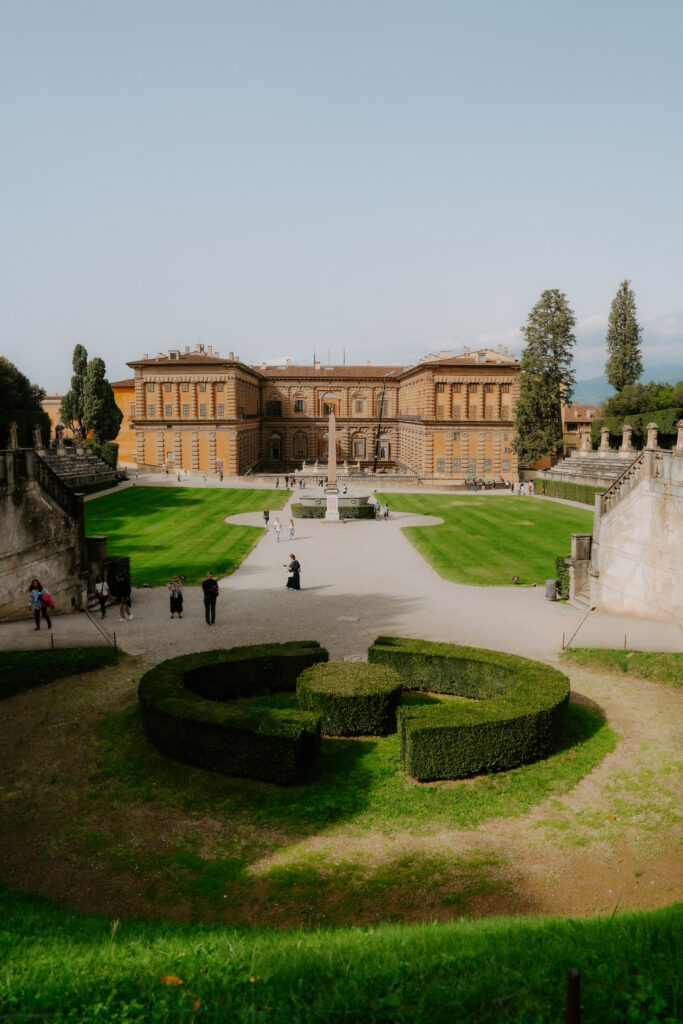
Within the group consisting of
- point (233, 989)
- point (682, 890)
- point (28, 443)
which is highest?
point (28, 443)

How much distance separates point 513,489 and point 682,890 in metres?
57.6

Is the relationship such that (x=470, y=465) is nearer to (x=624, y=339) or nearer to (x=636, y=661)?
(x=624, y=339)

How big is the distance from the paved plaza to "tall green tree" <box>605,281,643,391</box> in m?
46.8

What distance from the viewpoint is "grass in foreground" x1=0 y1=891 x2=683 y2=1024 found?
5.23 m

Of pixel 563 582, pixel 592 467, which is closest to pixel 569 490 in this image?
pixel 592 467

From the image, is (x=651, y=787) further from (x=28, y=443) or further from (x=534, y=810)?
(x=28, y=443)

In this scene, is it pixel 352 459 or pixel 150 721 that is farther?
pixel 352 459

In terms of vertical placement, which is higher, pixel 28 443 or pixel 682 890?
pixel 28 443

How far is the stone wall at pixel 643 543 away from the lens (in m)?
18.6

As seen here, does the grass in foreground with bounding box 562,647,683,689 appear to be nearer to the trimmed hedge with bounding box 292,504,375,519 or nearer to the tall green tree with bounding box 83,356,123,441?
the trimmed hedge with bounding box 292,504,375,519

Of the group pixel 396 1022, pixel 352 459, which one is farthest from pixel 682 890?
pixel 352 459

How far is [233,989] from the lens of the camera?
5586 mm

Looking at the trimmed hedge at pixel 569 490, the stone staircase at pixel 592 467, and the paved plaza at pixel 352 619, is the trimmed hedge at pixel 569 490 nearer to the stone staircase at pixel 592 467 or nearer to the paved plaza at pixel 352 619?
the stone staircase at pixel 592 467

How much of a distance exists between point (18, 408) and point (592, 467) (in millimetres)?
48351
